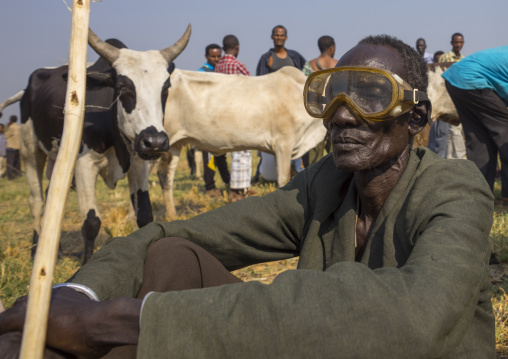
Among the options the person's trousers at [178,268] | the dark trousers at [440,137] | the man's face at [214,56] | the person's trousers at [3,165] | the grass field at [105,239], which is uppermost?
the man's face at [214,56]

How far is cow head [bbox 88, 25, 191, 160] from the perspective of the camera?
5.23 meters

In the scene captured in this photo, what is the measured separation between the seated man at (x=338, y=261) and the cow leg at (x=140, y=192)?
352cm

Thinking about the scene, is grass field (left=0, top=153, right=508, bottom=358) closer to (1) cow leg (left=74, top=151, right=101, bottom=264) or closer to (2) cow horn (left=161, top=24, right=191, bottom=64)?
(1) cow leg (left=74, top=151, right=101, bottom=264)

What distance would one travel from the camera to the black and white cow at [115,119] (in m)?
5.34

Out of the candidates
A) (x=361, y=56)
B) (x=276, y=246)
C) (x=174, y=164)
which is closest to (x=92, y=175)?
(x=174, y=164)

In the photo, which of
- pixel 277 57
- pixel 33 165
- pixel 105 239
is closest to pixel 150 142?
pixel 105 239

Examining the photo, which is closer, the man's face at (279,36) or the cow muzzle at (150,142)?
the cow muzzle at (150,142)

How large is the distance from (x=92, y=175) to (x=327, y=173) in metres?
3.61

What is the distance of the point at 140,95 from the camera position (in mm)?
5367

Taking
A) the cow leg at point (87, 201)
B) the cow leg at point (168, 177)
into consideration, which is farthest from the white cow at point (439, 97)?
the cow leg at point (87, 201)

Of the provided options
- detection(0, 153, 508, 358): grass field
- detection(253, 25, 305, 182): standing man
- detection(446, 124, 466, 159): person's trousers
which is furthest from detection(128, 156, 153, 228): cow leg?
detection(446, 124, 466, 159): person's trousers

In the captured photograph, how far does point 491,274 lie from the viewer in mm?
4359

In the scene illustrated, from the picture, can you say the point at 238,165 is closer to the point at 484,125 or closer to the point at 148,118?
the point at 148,118

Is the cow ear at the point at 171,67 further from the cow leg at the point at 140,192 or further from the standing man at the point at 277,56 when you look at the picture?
the standing man at the point at 277,56
